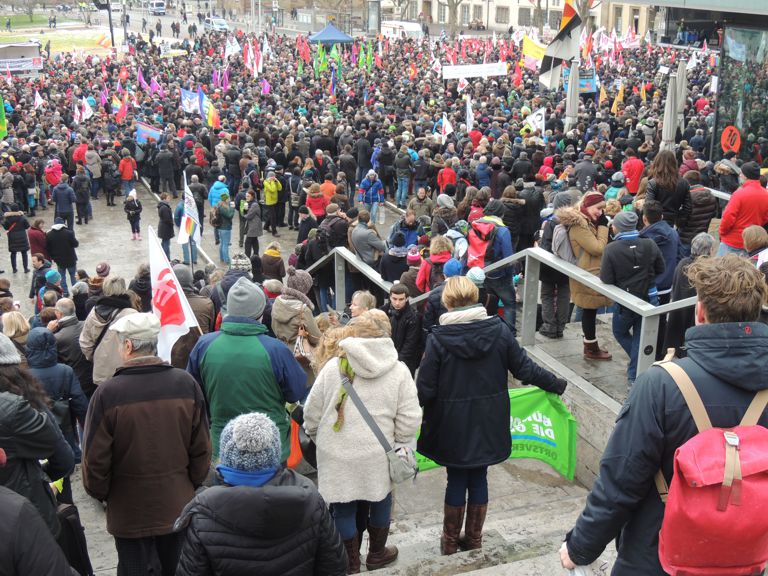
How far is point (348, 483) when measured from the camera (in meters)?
4.61

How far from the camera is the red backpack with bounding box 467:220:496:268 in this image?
337 inches

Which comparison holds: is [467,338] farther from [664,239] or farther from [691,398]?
[664,239]

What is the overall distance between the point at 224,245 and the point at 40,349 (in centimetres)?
1073

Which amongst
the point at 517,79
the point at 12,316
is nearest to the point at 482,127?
the point at 517,79

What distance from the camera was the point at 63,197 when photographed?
18.2 meters

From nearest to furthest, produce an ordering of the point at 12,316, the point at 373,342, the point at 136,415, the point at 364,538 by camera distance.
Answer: the point at 136,415 → the point at 373,342 → the point at 364,538 → the point at 12,316

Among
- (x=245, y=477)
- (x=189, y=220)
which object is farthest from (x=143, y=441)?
(x=189, y=220)

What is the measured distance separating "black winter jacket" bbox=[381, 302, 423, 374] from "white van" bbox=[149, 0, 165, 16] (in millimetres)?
97025

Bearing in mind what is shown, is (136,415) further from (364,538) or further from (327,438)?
(364,538)

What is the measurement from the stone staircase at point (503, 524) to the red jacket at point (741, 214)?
133 inches

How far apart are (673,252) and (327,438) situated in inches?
162

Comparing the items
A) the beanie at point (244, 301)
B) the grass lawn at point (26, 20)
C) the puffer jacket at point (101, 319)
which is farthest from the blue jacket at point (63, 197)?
the grass lawn at point (26, 20)

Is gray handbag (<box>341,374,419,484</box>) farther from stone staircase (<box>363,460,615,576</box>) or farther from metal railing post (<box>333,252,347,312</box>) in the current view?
metal railing post (<box>333,252,347,312</box>)

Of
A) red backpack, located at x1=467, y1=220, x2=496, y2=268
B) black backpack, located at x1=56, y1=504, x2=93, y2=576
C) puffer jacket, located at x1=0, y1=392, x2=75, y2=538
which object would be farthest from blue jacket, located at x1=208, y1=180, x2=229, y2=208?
puffer jacket, located at x1=0, y1=392, x2=75, y2=538
